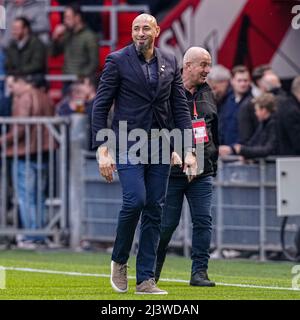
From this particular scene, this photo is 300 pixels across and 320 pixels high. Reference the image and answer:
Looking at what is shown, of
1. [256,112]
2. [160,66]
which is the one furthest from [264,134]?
[160,66]

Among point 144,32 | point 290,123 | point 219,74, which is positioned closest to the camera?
point 144,32

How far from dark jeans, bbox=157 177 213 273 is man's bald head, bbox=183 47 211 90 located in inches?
34.3

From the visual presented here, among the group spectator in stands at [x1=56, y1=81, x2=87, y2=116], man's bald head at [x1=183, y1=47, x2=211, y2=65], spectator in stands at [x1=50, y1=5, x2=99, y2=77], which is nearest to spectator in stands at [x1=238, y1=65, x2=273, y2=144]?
spectator in stands at [x1=56, y1=81, x2=87, y2=116]

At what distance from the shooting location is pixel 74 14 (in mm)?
19859

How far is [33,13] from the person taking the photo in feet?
68.5

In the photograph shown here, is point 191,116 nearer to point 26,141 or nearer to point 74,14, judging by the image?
point 26,141

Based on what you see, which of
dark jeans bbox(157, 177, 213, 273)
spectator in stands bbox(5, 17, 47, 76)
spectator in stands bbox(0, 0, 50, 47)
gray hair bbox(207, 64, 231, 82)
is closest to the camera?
dark jeans bbox(157, 177, 213, 273)

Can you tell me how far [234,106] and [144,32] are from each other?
252 inches

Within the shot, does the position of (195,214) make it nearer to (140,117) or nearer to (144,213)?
(144,213)

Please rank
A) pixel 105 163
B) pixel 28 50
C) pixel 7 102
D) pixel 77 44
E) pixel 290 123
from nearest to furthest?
pixel 105 163 → pixel 290 123 → pixel 7 102 → pixel 77 44 → pixel 28 50

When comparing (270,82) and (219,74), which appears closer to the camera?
(270,82)

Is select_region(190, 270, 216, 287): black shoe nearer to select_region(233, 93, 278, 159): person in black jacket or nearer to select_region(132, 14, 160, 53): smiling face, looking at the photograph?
select_region(132, 14, 160, 53): smiling face

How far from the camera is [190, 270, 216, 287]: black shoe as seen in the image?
468 inches
